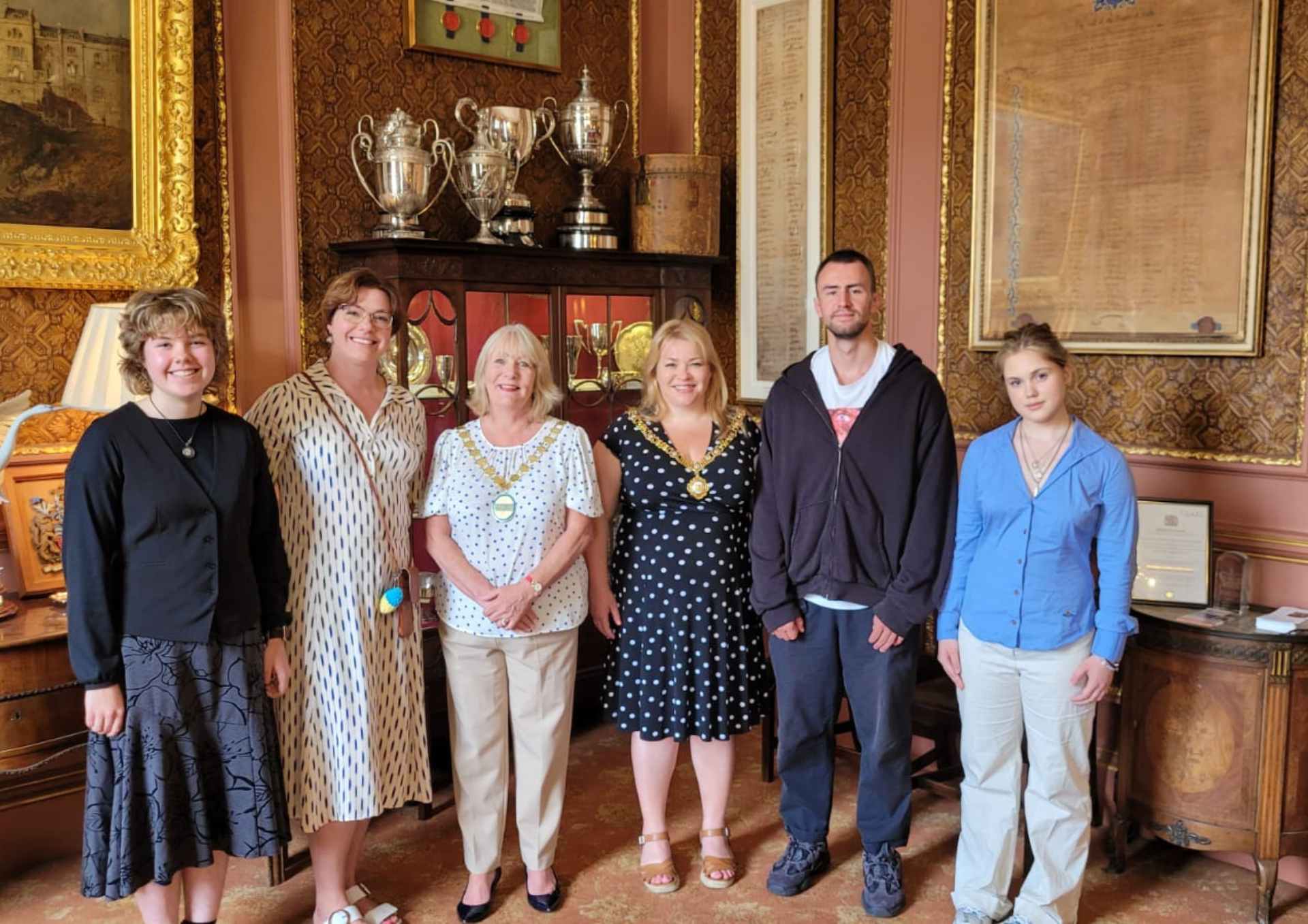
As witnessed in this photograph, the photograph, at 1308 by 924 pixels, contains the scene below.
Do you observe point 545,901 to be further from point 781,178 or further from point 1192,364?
point 781,178

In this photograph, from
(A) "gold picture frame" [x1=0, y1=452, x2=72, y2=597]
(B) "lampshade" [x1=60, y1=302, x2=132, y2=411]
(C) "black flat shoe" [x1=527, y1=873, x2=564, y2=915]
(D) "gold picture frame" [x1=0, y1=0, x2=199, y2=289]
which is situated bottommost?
(C) "black flat shoe" [x1=527, y1=873, x2=564, y2=915]

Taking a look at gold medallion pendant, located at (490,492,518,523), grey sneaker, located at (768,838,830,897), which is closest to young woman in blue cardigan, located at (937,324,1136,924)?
grey sneaker, located at (768,838,830,897)

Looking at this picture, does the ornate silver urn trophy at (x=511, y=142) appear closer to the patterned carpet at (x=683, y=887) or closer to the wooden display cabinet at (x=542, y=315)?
the wooden display cabinet at (x=542, y=315)

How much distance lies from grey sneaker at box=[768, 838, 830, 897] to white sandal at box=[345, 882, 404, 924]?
3.15 feet

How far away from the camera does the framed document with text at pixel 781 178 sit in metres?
4.38

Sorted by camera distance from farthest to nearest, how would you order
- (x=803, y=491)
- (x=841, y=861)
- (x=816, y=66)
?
(x=816, y=66), (x=841, y=861), (x=803, y=491)

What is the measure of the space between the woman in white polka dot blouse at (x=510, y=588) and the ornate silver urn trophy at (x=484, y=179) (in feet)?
4.37

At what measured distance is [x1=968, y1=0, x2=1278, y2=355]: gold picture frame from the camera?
3264 mm

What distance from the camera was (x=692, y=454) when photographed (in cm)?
307

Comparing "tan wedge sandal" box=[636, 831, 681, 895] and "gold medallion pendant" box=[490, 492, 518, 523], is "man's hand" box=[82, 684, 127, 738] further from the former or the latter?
"tan wedge sandal" box=[636, 831, 681, 895]

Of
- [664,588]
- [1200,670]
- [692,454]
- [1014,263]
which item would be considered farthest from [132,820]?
[1014,263]

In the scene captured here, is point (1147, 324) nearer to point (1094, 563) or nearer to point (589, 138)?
point (1094, 563)

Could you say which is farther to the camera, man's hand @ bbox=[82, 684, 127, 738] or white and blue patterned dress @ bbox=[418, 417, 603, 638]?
white and blue patterned dress @ bbox=[418, 417, 603, 638]

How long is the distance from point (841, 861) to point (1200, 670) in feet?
3.54
